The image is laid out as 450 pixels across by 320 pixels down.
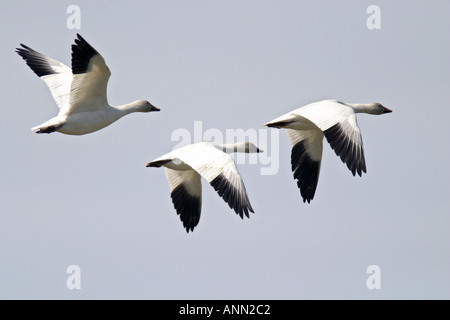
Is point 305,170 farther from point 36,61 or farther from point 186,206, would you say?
point 36,61

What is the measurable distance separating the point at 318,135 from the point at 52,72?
185 inches

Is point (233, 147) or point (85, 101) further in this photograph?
point (233, 147)

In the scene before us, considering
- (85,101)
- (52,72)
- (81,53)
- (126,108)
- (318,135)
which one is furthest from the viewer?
(52,72)

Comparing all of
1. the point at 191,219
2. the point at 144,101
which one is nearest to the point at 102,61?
the point at 144,101

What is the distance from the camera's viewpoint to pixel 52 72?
61.1 feet

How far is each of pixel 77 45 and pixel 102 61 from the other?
45cm

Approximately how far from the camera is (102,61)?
53.1 ft

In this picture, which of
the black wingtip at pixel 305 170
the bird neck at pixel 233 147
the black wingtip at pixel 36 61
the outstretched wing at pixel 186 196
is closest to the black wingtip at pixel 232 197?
the bird neck at pixel 233 147

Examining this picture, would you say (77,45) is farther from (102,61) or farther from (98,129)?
(98,129)

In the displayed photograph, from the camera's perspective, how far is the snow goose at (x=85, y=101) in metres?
16.1

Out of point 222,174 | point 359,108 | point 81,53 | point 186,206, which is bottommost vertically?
point 186,206

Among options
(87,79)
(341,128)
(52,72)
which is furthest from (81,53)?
(341,128)

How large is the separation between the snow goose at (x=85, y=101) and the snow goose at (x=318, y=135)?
2.45m

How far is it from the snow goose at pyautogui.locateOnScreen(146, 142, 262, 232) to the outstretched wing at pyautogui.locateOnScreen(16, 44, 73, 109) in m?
2.13
